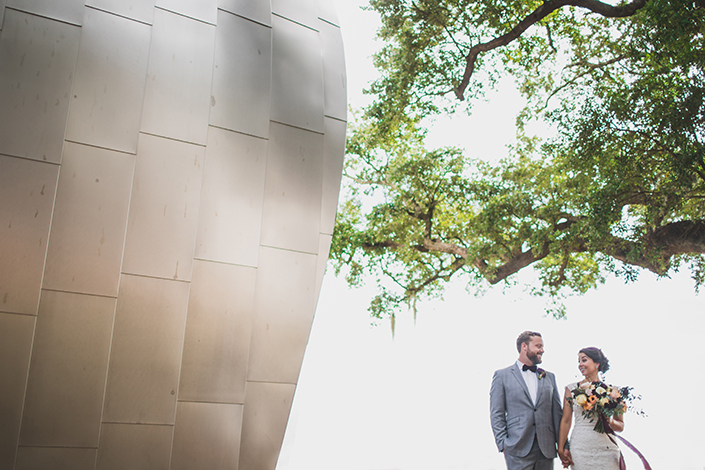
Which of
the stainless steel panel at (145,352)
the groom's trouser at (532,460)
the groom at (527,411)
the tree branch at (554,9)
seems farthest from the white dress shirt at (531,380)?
the tree branch at (554,9)

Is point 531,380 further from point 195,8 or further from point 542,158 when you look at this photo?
point 542,158

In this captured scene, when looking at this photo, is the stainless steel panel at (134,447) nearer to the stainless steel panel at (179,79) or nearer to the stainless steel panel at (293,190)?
the stainless steel panel at (293,190)

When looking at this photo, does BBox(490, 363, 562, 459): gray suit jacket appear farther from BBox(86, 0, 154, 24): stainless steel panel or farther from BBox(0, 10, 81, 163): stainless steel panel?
BBox(86, 0, 154, 24): stainless steel panel

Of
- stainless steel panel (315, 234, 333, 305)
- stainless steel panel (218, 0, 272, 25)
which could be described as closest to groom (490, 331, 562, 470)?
stainless steel panel (315, 234, 333, 305)

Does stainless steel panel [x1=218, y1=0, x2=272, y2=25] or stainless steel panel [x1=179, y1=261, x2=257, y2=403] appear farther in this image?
stainless steel panel [x1=218, y1=0, x2=272, y2=25]

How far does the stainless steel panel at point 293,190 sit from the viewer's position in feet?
9.88

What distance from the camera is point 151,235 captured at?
2.71 metres

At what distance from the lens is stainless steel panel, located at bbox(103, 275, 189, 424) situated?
2.56 m

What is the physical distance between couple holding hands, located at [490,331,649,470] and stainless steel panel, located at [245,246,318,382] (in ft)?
5.95

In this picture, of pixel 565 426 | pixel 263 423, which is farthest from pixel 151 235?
pixel 565 426

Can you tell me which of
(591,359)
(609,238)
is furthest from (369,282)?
(591,359)

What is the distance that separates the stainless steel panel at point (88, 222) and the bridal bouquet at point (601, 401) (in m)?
3.11

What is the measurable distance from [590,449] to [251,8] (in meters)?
3.80

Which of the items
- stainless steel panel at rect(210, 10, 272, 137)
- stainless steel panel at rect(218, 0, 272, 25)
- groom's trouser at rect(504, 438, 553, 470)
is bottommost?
groom's trouser at rect(504, 438, 553, 470)
